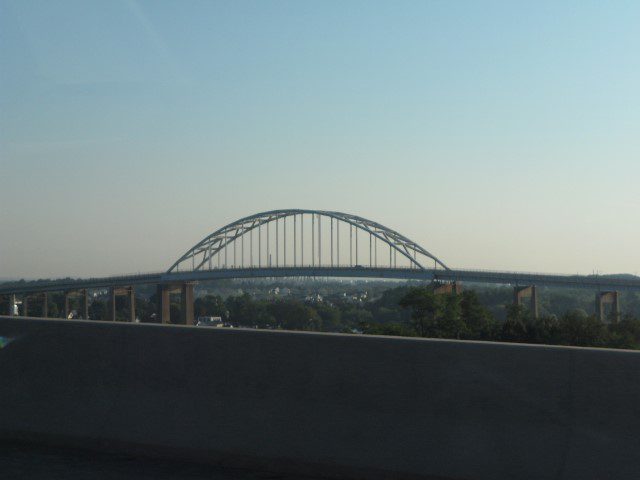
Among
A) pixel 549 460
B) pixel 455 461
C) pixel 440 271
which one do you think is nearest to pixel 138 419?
pixel 455 461

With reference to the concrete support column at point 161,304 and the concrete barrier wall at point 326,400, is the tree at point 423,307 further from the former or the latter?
the concrete barrier wall at point 326,400

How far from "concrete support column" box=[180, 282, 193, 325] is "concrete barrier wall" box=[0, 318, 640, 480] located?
5527 cm

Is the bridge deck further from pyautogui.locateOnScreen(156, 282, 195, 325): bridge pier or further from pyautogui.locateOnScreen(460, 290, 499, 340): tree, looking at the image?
pyautogui.locateOnScreen(460, 290, 499, 340): tree

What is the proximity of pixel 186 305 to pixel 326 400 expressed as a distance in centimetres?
6407

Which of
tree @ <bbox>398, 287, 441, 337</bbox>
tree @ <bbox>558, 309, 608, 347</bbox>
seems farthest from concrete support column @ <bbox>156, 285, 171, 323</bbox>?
tree @ <bbox>558, 309, 608, 347</bbox>

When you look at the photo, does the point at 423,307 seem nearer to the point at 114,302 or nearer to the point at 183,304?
the point at 114,302

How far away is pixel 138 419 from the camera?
26.0ft

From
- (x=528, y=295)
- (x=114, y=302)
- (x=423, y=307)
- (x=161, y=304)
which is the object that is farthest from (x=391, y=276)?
(x=114, y=302)

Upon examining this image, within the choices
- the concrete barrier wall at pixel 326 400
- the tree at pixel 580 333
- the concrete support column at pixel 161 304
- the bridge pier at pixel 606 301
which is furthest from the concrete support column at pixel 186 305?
the concrete barrier wall at pixel 326 400

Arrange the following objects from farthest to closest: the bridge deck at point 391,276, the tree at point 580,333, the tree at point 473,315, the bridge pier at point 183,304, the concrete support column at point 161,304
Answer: the bridge deck at point 391,276
the concrete support column at point 161,304
the bridge pier at point 183,304
the tree at point 473,315
the tree at point 580,333

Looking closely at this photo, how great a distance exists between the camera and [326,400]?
724cm

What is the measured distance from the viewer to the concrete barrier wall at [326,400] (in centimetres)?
642

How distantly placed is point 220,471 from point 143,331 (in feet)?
5.48

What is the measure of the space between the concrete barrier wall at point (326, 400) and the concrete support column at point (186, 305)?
5527 cm
